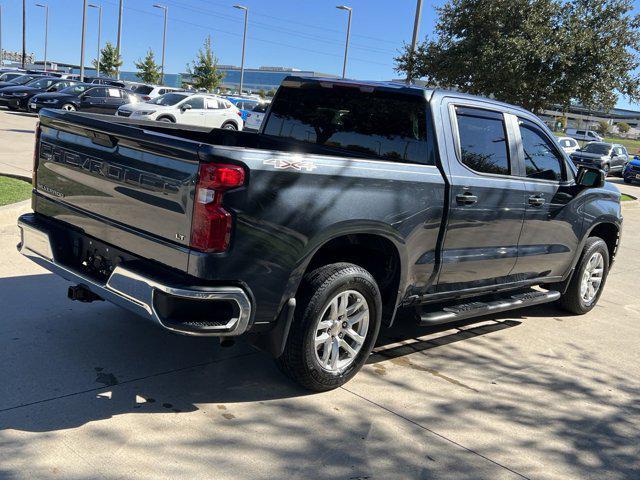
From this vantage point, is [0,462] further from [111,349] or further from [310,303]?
[310,303]

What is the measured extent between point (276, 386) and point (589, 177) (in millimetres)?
3410

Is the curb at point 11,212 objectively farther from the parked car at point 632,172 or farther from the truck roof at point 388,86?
the parked car at point 632,172

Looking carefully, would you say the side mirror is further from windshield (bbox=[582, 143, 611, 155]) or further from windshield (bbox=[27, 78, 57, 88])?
windshield (bbox=[27, 78, 57, 88])

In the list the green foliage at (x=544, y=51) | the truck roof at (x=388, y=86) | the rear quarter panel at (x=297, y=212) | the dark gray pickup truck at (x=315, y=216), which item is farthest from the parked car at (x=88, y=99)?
the rear quarter panel at (x=297, y=212)

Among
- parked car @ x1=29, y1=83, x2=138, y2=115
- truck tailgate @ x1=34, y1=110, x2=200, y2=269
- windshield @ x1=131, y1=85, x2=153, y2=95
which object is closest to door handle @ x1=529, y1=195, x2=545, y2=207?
truck tailgate @ x1=34, y1=110, x2=200, y2=269

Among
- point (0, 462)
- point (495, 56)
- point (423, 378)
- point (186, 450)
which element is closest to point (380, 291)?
point (423, 378)

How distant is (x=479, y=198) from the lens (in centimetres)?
484

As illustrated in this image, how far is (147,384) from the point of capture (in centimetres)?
406

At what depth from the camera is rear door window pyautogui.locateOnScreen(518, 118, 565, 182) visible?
5469 mm

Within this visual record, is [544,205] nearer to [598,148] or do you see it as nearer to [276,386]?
[276,386]

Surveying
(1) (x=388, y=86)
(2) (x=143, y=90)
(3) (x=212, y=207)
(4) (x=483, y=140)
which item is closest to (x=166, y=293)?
(3) (x=212, y=207)

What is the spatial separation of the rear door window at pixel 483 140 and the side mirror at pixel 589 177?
3.40 feet

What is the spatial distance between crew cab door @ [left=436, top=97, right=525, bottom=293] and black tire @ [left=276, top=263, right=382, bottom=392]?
85cm

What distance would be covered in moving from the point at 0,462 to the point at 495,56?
46.4 feet
